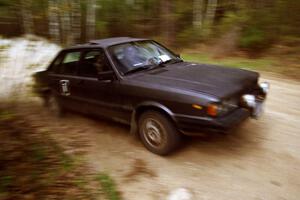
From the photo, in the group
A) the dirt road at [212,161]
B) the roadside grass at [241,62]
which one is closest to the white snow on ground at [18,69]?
the dirt road at [212,161]

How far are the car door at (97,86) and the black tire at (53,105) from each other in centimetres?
91

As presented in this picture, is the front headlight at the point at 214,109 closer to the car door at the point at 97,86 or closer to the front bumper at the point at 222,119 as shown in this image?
the front bumper at the point at 222,119

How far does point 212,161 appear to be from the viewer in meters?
4.48

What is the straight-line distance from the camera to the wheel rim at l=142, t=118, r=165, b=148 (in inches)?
180

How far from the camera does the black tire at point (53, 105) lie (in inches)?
255

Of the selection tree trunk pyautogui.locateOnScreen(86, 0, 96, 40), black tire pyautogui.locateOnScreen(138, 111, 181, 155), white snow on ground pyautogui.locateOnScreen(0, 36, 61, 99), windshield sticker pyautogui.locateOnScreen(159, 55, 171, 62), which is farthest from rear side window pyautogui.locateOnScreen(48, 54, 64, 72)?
tree trunk pyautogui.locateOnScreen(86, 0, 96, 40)

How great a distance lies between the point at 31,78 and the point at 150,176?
391 cm

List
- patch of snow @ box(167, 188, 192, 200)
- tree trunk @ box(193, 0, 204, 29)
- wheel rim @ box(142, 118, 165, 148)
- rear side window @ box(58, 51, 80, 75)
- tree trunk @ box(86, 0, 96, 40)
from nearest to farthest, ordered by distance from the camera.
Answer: patch of snow @ box(167, 188, 192, 200) → wheel rim @ box(142, 118, 165, 148) → rear side window @ box(58, 51, 80, 75) → tree trunk @ box(193, 0, 204, 29) → tree trunk @ box(86, 0, 96, 40)

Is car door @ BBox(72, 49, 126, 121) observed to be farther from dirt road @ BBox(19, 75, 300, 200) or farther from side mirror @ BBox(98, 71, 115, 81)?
dirt road @ BBox(19, 75, 300, 200)

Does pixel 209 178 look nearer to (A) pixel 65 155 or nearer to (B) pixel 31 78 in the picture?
(A) pixel 65 155

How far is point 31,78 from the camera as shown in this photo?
23.0 ft

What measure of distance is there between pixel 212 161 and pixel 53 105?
3615 mm

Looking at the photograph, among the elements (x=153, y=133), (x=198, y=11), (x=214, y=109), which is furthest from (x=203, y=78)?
(x=198, y=11)

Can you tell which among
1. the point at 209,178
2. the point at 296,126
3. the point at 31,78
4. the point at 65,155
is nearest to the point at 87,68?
the point at 65,155
